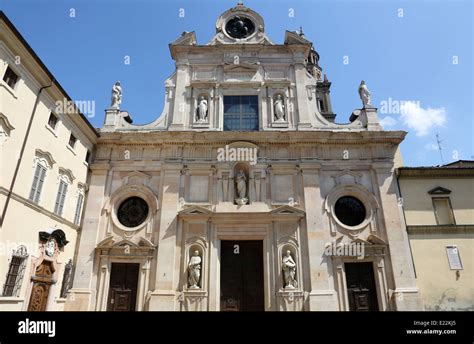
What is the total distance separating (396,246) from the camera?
52.1 feet

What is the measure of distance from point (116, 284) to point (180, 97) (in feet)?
37.3

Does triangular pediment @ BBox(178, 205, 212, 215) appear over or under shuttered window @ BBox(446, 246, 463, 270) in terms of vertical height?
over

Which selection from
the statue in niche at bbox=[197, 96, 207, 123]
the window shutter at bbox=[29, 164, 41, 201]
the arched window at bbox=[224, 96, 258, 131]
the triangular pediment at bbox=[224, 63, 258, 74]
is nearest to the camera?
the window shutter at bbox=[29, 164, 41, 201]

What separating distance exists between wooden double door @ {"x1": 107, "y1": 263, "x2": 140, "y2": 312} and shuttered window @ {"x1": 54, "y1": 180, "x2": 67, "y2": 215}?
3.97 meters

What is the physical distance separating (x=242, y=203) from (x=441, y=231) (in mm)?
10617

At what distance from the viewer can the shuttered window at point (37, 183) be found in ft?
40.7

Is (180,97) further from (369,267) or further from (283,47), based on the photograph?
(369,267)

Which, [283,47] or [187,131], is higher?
[283,47]

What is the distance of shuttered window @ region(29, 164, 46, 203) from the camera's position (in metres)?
12.4

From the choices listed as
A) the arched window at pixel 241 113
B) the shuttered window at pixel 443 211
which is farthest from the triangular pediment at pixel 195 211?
the shuttered window at pixel 443 211

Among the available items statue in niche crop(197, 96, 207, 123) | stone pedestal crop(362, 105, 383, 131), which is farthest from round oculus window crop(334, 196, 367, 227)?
statue in niche crop(197, 96, 207, 123)

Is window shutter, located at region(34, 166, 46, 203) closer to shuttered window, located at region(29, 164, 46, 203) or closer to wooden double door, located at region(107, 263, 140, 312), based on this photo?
shuttered window, located at region(29, 164, 46, 203)

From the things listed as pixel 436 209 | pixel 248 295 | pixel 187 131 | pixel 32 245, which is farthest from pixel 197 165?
pixel 436 209
